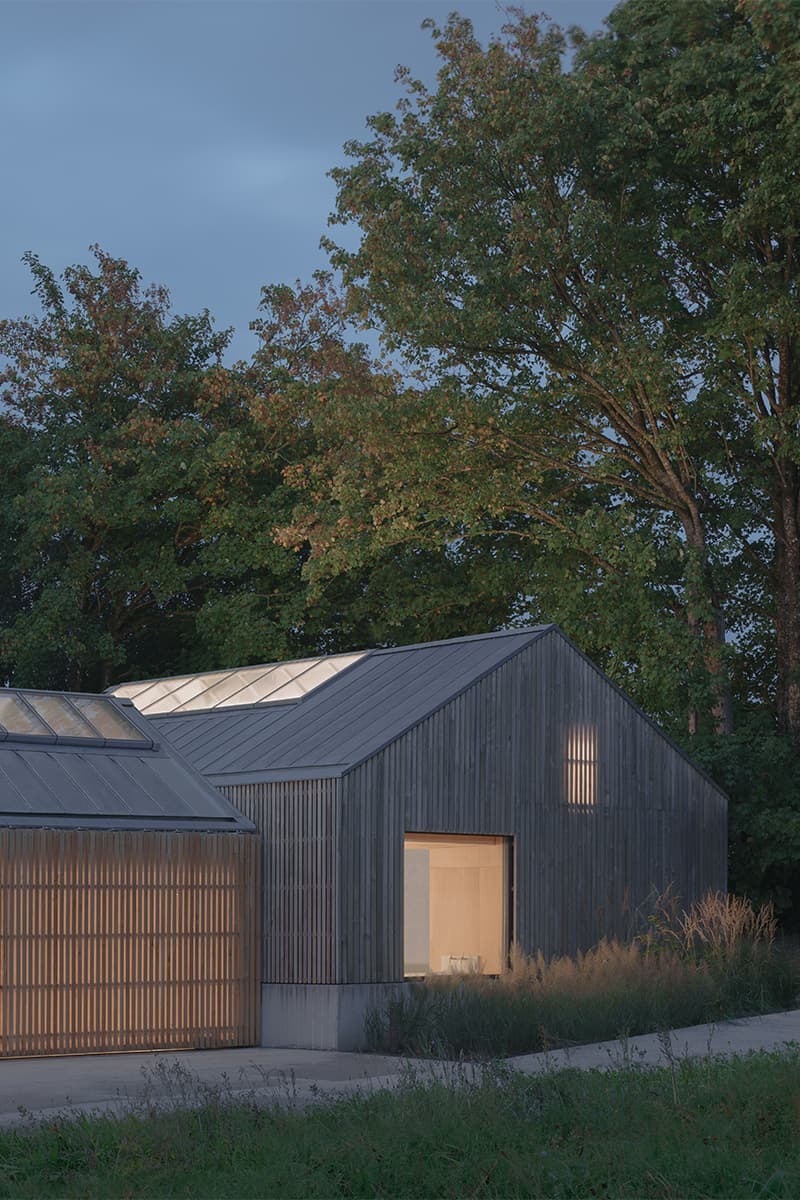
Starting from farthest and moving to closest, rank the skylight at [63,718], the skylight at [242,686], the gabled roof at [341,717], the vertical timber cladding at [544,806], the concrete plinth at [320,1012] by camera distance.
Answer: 1. the skylight at [242,686]
2. the skylight at [63,718]
3. the gabled roof at [341,717]
4. the vertical timber cladding at [544,806]
5. the concrete plinth at [320,1012]

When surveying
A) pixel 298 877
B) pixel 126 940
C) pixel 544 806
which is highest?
pixel 544 806

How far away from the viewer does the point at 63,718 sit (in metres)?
18.7

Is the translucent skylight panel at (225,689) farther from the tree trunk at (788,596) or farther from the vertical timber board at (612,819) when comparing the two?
the tree trunk at (788,596)

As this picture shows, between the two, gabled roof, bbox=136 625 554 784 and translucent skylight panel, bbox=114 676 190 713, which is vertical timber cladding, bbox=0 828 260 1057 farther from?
translucent skylight panel, bbox=114 676 190 713

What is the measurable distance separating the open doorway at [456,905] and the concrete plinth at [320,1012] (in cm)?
→ 215

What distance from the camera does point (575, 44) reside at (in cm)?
2795

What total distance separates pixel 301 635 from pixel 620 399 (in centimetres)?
1036

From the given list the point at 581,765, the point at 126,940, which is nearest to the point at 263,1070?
the point at 126,940

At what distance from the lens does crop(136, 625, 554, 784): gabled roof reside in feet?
58.9

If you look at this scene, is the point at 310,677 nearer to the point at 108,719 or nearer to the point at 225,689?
the point at 225,689

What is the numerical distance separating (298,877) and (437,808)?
1910 mm

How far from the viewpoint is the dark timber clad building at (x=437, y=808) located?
56.0 feet

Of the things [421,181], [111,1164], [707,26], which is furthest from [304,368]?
[111,1164]

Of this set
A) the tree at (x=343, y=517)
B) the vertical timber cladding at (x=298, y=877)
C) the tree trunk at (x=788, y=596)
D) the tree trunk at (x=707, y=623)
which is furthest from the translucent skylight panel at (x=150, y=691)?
the tree trunk at (x=788, y=596)
